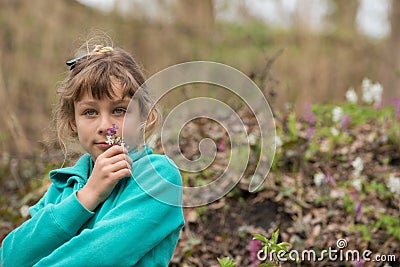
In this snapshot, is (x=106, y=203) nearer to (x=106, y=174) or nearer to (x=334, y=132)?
(x=106, y=174)

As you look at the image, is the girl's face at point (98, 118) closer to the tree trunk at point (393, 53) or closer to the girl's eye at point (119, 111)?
the girl's eye at point (119, 111)

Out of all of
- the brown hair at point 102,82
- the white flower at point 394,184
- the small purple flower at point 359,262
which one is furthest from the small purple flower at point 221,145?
the brown hair at point 102,82

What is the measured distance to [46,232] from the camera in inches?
73.9

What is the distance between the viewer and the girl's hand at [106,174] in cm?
180

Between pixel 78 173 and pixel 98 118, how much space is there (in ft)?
0.86

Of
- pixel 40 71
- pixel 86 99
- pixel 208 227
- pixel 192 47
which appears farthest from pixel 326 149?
pixel 192 47

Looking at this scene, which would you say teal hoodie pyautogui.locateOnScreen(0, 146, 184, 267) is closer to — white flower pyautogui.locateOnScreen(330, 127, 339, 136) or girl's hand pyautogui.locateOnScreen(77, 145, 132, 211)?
girl's hand pyautogui.locateOnScreen(77, 145, 132, 211)

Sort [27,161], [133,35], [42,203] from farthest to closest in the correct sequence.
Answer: [133,35]
[27,161]
[42,203]

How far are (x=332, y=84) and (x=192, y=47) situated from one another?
8.11 feet

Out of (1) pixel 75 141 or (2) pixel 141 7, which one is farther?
(2) pixel 141 7

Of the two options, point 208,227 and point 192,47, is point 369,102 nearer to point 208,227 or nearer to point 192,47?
point 208,227

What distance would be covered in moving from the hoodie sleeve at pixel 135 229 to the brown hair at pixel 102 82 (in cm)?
19

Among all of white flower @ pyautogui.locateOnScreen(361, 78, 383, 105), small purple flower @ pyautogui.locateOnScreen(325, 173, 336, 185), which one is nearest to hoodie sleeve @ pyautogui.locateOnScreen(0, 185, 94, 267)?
small purple flower @ pyautogui.locateOnScreen(325, 173, 336, 185)

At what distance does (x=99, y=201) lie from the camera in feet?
6.14
